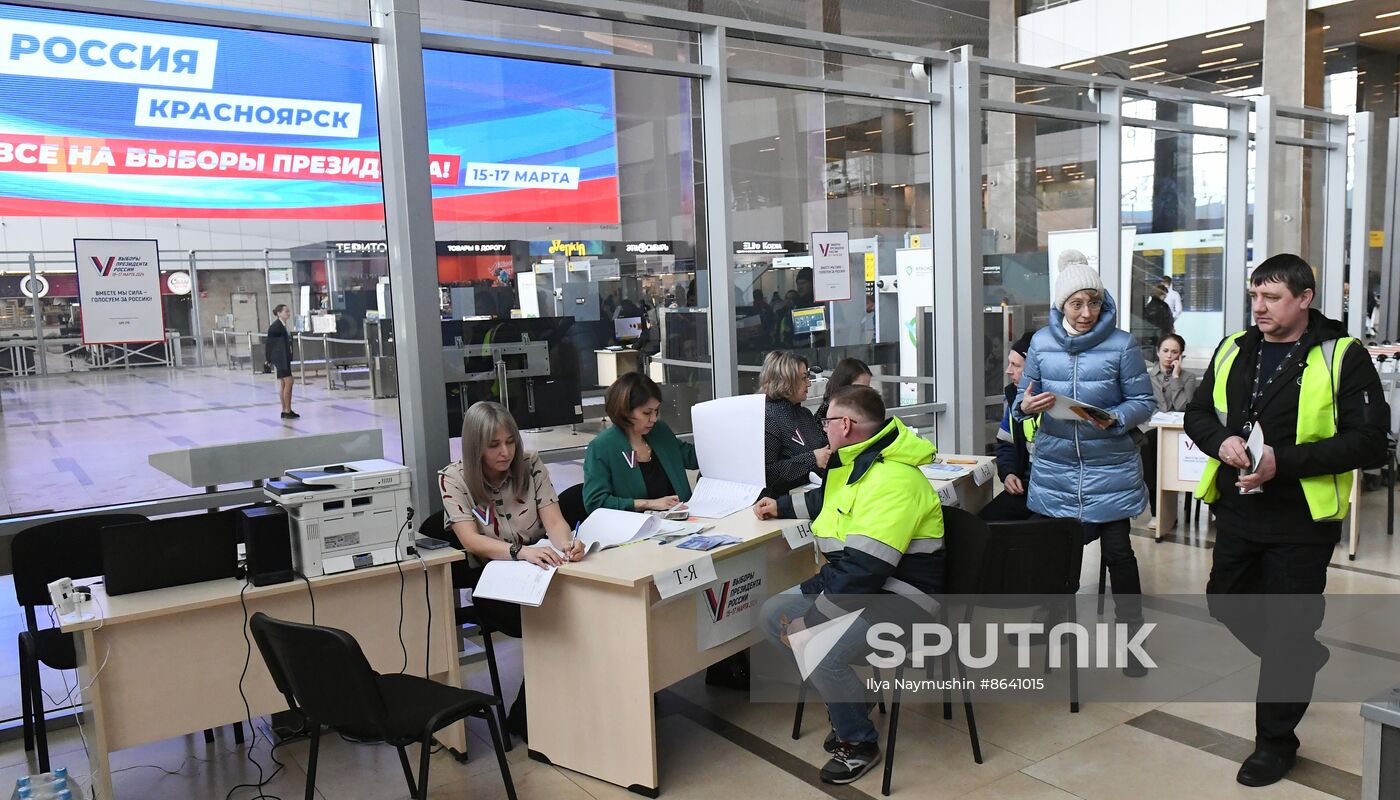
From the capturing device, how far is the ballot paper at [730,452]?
14.0ft

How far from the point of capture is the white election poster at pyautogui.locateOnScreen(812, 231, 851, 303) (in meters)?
6.20

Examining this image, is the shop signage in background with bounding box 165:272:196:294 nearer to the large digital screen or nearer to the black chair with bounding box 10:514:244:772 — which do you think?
the large digital screen

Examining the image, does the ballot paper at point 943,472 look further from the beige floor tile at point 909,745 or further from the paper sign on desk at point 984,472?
the beige floor tile at point 909,745

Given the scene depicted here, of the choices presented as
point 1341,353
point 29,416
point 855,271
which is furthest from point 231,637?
point 855,271

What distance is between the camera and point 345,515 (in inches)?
135

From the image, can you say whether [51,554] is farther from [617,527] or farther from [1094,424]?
[1094,424]

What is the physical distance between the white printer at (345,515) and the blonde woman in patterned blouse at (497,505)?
241 mm

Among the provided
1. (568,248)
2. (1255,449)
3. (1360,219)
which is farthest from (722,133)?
(1360,219)

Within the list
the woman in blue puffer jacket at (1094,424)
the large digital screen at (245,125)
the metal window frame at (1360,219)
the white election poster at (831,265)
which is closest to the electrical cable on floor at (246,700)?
the large digital screen at (245,125)

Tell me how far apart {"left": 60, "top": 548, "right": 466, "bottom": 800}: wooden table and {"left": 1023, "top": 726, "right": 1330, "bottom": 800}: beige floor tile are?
Answer: 85.4 inches

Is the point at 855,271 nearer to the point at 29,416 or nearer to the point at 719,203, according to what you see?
the point at 719,203

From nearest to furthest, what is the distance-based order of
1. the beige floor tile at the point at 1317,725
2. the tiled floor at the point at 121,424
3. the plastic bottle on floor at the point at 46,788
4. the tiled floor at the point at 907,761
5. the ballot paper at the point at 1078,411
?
the plastic bottle on floor at the point at 46,788 → the tiled floor at the point at 907,761 → the beige floor tile at the point at 1317,725 → the ballot paper at the point at 1078,411 → the tiled floor at the point at 121,424

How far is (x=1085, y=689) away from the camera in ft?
13.2

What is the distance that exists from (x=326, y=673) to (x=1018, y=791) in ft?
7.22
